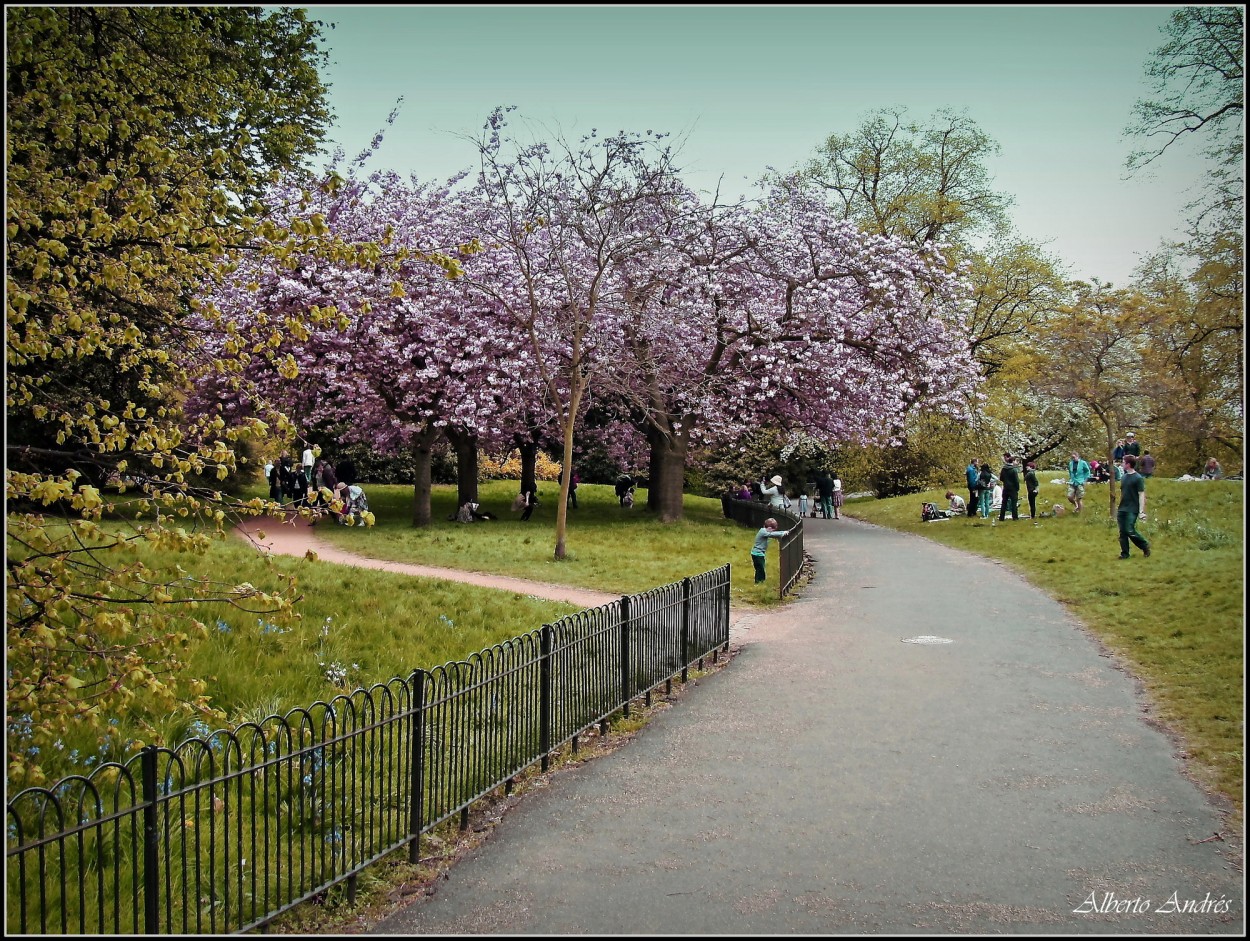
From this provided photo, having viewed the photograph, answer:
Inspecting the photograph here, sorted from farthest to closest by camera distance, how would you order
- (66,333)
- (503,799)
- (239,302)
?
(239,302)
(503,799)
(66,333)

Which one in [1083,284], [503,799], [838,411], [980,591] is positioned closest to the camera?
[503,799]

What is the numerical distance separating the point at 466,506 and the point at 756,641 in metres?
16.8

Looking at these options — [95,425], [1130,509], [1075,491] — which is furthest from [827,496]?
[95,425]

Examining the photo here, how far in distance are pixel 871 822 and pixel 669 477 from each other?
22980 mm

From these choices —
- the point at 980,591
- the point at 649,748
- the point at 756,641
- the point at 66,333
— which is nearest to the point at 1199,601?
the point at 980,591

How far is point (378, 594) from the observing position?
12344 millimetres

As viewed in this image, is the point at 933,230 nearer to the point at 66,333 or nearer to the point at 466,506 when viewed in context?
the point at 466,506

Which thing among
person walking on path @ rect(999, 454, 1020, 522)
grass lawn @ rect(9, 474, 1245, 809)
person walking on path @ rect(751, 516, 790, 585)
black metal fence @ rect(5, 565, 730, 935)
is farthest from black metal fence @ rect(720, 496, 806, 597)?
black metal fence @ rect(5, 565, 730, 935)

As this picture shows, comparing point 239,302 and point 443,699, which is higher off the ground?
point 239,302

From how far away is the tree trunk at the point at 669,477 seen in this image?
1145 inches

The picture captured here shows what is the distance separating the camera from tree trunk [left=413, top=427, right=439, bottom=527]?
2642 cm

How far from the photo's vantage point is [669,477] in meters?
29.6

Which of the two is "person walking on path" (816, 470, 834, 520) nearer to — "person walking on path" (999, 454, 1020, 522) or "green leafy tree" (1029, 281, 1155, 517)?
"person walking on path" (999, 454, 1020, 522)

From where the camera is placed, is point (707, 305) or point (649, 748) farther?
point (707, 305)
